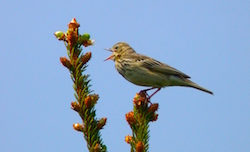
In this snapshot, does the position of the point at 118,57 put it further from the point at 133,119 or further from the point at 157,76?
the point at 133,119

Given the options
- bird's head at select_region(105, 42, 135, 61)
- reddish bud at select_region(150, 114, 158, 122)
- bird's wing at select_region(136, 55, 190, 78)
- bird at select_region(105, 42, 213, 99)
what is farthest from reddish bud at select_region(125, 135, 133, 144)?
bird's head at select_region(105, 42, 135, 61)

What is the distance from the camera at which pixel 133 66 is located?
914 cm

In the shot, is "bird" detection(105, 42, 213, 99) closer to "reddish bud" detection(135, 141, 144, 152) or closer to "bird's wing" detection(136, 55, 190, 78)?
"bird's wing" detection(136, 55, 190, 78)

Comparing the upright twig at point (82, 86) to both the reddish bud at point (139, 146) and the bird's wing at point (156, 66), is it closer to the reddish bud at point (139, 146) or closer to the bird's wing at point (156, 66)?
the reddish bud at point (139, 146)

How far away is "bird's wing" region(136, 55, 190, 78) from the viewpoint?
947cm

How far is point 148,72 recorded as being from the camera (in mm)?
9289

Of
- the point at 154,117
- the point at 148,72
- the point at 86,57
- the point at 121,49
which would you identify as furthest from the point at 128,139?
the point at 121,49

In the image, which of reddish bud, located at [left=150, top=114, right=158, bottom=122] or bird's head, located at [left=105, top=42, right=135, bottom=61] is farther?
bird's head, located at [left=105, top=42, right=135, bottom=61]

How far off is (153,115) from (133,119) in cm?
36

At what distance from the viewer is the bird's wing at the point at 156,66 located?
9469 millimetres

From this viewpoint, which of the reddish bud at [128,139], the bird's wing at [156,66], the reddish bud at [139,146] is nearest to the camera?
the reddish bud at [139,146]

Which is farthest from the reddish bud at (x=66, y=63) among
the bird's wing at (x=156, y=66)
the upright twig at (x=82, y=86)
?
the bird's wing at (x=156, y=66)

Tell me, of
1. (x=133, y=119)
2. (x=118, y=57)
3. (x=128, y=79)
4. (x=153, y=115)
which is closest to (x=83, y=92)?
(x=133, y=119)

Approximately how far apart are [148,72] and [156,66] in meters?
0.47
